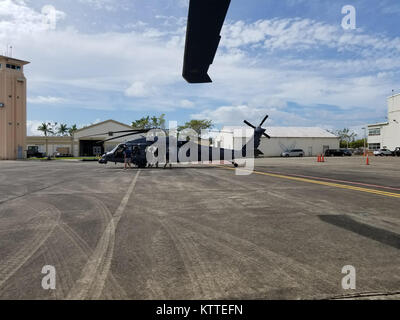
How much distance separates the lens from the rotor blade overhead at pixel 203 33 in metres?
1.93

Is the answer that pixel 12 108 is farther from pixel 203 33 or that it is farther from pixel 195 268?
pixel 203 33

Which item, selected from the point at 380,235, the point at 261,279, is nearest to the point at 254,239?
the point at 261,279

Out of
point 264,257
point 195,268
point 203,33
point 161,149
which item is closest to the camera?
point 203,33

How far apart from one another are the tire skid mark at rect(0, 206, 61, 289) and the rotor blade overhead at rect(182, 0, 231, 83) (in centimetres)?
300

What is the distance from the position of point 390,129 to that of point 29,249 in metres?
74.5

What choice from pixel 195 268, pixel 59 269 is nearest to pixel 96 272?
pixel 59 269

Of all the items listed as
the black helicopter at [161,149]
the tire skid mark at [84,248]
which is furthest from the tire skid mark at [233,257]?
the black helicopter at [161,149]

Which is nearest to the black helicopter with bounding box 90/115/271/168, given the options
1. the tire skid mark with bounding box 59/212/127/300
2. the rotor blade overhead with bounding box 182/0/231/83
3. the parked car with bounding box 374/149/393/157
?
the tire skid mark with bounding box 59/212/127/300

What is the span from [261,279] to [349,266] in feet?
3.87

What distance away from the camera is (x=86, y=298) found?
2350 millimetres

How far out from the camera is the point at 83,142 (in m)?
64.6

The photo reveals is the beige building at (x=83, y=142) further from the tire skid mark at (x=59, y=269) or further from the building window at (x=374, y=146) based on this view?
the building window at (x=374, y=146)

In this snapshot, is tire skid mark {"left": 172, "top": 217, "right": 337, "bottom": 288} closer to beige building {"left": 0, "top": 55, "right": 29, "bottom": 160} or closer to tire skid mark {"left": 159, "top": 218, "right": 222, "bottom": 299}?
tire skid mark {"left": 159, "top": 218, "right": 222, "bottom": 299}
